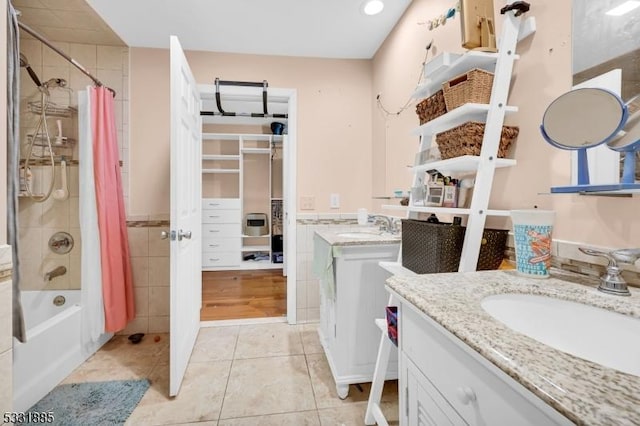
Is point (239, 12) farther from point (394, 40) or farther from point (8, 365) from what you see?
point (8, 365)

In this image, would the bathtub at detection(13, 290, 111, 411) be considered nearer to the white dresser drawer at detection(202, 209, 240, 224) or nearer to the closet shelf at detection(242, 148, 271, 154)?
the white dresser drawer at detection(202, 209, 240, 224)

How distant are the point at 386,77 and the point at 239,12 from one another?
1.19 meters

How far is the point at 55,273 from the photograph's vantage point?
2092mm

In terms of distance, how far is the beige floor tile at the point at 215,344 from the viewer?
1.90 m

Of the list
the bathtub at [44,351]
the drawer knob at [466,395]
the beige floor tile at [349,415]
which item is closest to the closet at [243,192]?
the bathtub at [44,351]

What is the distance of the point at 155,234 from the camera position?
2.25 meters

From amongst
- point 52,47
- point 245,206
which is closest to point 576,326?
point 52,47

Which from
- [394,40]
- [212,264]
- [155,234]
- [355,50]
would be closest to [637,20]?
[394,40]

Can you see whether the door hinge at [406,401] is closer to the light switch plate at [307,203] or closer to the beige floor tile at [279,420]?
the beige floor tile at [279,420]

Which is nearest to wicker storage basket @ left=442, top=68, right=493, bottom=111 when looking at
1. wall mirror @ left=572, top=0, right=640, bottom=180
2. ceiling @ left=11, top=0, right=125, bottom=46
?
wall mirror @ left=572, top=0, right=640, bottom=180

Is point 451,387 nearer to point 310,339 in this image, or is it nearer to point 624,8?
point 624,8

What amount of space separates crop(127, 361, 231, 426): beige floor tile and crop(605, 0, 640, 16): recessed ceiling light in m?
2.18

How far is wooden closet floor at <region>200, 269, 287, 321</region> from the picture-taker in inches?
102

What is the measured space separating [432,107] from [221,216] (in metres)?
3.50
